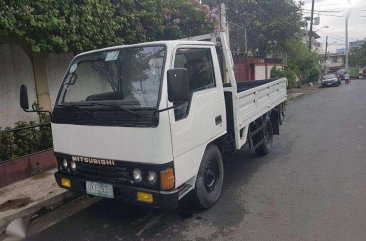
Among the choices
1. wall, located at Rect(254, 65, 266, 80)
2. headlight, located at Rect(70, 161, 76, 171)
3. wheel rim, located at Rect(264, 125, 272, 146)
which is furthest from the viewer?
wall, located at Rect(254, 65, 266, 80)

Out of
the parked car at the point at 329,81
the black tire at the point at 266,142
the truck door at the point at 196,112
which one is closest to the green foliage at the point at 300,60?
the parked car at the point at 329,81

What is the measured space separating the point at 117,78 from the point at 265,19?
23.7 m

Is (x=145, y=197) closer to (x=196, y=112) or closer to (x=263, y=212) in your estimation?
(x=196, y=112)

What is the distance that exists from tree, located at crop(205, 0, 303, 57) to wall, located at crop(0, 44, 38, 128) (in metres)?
19.2

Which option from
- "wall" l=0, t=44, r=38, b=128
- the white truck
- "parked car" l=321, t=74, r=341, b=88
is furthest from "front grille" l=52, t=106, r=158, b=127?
"parked car" l=321, t=74, r=341, b=88

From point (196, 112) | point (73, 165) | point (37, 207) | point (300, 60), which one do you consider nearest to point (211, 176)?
point (196, 112)

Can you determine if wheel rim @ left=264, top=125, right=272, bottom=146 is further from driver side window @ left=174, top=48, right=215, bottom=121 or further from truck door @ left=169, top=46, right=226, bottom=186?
driver side window @ left=174, top=48, right=215, bottom=121

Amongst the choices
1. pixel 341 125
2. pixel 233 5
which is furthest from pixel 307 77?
pixel 341 125

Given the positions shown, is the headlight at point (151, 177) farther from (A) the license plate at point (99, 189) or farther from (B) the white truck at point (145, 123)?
(A) the license plate at point (99, 189)

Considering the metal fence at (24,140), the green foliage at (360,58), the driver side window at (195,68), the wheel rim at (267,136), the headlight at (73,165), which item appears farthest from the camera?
the green foliage at (360,58)

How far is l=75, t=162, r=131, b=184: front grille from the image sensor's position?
363 cm

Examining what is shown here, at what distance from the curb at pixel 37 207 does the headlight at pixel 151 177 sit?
2058 mm

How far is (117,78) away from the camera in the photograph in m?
3.96

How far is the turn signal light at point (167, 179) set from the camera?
134 inches
